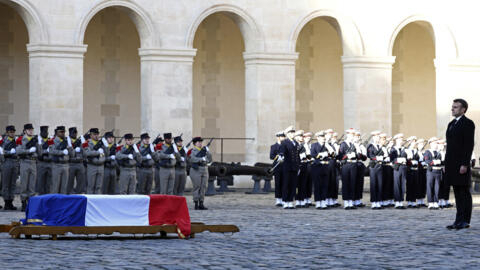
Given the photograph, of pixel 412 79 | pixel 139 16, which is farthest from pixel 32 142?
pixel 412 79

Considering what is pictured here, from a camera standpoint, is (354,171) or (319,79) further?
(319,79)

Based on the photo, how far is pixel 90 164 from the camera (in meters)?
21.5

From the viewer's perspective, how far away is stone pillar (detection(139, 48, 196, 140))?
28.3m


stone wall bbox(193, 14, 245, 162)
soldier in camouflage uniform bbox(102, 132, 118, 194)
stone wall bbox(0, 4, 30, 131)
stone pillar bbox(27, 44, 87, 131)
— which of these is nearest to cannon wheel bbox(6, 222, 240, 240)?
soldier in camouflage uniform bbox(102, 132, 118, 194)

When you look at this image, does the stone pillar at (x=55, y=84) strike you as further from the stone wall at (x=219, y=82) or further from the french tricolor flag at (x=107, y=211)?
the french tricolor flag at (x=107, y=211)

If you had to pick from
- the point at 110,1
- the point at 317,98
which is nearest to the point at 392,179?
the point at 110,1

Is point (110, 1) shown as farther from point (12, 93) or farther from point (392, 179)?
point (392, 179)

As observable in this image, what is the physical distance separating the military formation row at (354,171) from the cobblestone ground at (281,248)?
4.85m

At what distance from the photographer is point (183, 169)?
2252 centimetres

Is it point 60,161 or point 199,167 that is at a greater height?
point 60,161

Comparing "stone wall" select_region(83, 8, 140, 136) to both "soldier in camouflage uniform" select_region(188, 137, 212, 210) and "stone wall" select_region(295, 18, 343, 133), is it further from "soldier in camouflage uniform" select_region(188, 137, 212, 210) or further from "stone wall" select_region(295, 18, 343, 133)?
"soldier in camouflage uniform" select_region(188, 137, 212, 210)

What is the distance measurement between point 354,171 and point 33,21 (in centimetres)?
965

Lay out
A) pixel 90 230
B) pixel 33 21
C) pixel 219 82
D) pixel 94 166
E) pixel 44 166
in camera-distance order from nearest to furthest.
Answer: pixel 90 230, pixel 44 166, pixel 94 166, pixel 33 21, pixel 219 82

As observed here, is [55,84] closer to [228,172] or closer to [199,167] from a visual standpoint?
[228,172]
